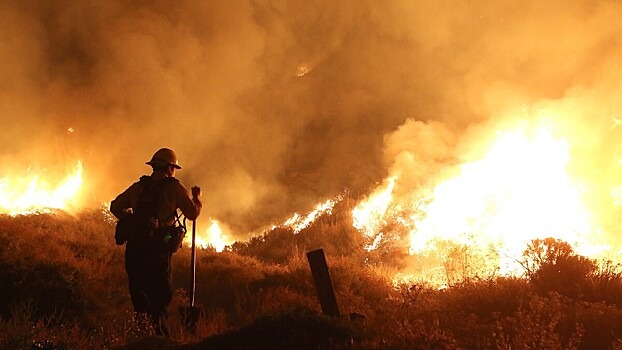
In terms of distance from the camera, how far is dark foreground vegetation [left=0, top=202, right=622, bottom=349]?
161 inches

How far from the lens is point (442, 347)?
13.1 feet

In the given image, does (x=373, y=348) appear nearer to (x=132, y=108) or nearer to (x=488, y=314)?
(x=488, y=314)

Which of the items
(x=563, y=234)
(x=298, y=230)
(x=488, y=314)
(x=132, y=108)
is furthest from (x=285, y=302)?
(x=132, y=108)

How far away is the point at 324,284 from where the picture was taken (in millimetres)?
5027

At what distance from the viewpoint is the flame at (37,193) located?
44.3 feet

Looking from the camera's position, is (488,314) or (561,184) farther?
(561,184)

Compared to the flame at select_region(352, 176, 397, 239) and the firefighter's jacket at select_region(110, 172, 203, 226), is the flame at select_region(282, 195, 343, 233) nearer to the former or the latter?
the flame at select_region(352, 176, 397, 239)

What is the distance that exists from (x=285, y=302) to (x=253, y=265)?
2.97 metres

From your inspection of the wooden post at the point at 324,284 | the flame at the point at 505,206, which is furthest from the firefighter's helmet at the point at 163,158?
the flame at the point at 505,206

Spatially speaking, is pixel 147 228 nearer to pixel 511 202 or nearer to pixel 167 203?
pixel 167 203

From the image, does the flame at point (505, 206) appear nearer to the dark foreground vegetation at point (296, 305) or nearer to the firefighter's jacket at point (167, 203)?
the dark foreground vegetation at point (296, 305)

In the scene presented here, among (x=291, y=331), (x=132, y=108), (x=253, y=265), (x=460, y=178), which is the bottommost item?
(x=291, y=331)

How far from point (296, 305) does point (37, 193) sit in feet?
38.4

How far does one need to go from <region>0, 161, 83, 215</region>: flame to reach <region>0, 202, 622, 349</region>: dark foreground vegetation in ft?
16.2
